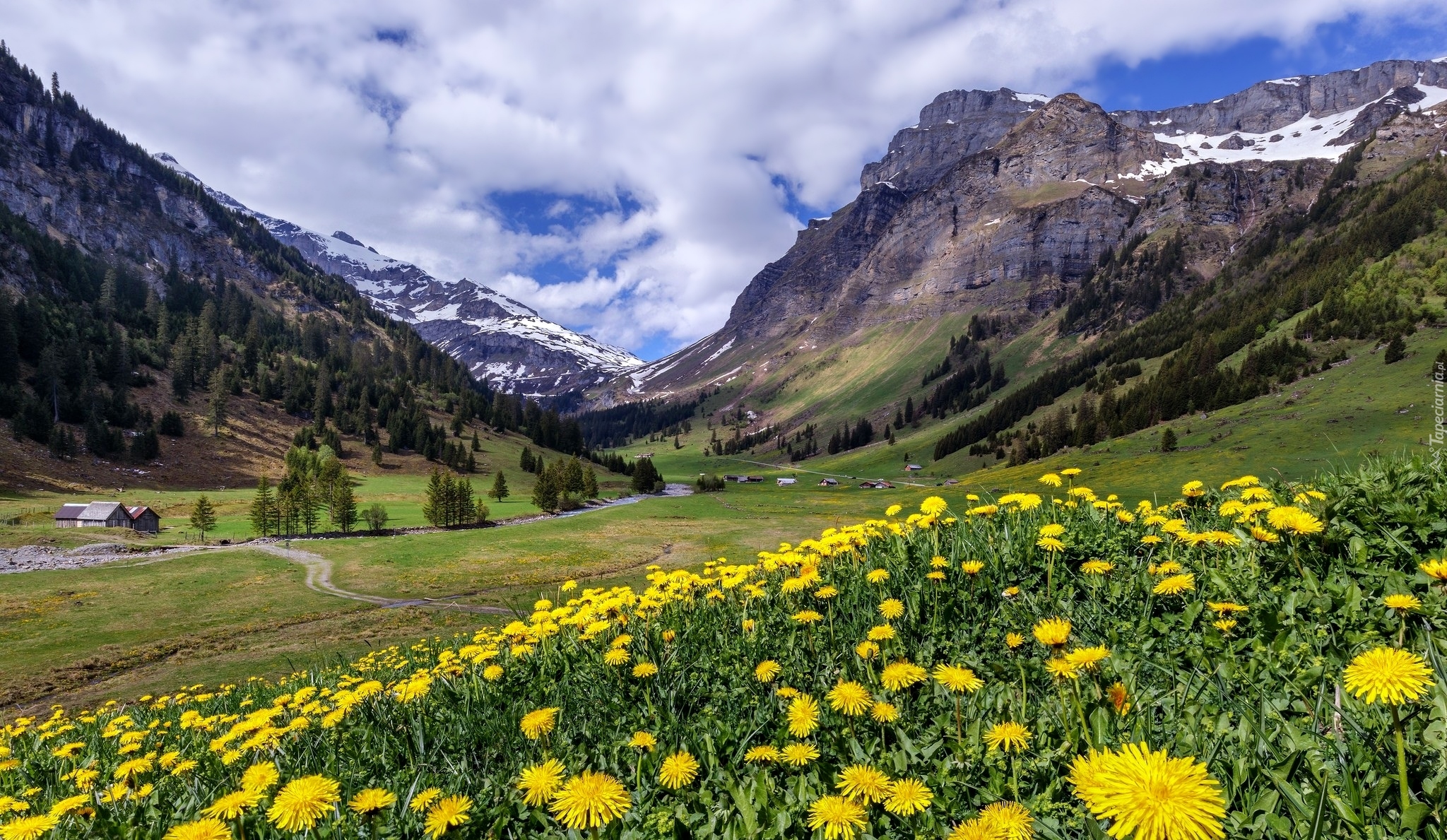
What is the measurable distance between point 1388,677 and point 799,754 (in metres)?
2.64

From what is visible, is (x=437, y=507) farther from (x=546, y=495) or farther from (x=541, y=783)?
(x=541, y=783)

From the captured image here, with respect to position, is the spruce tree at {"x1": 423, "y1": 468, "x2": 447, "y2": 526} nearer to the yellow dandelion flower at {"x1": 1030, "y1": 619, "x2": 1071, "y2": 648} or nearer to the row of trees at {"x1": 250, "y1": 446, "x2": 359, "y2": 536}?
the row of trees at {"x1": 250, "y1": 446, "x2": 359, "y2": 536}

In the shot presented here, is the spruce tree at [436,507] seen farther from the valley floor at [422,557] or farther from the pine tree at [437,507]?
the valley floor at [422,557]

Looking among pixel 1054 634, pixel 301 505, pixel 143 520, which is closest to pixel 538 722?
pixel 1054 634

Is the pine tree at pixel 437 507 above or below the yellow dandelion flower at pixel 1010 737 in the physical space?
below

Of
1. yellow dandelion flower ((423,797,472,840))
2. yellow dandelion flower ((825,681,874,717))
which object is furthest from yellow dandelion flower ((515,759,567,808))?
yellow dandelion flower ((825,681,874,717))

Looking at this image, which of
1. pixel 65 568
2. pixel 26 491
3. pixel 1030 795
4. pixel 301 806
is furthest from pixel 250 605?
pixel 26 491

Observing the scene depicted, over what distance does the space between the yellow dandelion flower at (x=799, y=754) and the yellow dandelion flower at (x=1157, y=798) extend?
1558 millimetres

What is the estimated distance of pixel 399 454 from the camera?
14688cm

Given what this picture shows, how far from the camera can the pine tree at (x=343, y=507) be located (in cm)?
7406

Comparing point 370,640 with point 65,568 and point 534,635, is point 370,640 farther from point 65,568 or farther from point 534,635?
point 65,568

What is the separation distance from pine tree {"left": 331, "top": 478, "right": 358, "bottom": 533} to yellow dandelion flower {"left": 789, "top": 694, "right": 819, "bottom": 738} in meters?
86.2

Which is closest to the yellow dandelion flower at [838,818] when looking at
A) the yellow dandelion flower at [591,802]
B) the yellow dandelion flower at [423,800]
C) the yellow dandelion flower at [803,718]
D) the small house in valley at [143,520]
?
the yellow dandelion flower at [803,718]

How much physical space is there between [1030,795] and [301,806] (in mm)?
3872
